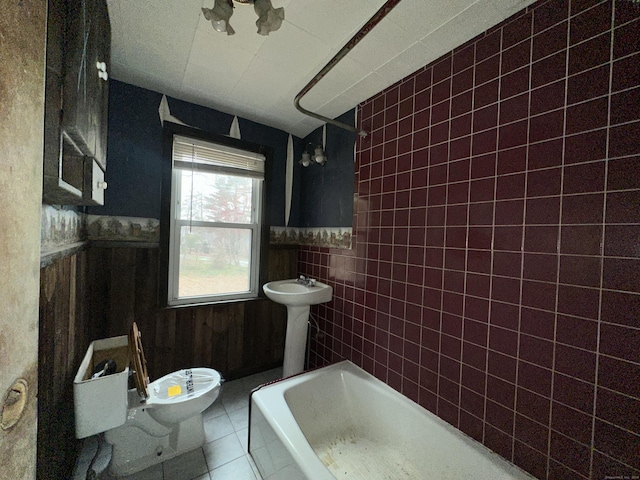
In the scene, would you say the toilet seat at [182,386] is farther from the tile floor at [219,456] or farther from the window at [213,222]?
the window at [213,222]

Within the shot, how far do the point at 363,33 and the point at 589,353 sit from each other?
63.5 inches

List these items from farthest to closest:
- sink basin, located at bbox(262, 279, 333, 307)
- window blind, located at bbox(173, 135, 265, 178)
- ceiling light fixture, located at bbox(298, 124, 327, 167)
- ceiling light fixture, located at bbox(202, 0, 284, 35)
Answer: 1. ceiling light fixture, located at bbox(298, 124, 327, 167)
2. window blind, located at bbox(173, 135, 265, 178)
3. sink basin, located at bbox(262, 279, 333, 307)
4. ceiling light fixture, located at bbox(202, 0, 284, 35)

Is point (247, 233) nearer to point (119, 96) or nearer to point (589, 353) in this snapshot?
point (119, 96)

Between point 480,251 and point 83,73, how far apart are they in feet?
5.85

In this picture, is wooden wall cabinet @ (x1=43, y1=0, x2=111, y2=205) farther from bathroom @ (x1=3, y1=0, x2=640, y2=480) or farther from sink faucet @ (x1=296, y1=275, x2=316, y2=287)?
sink faucet @ (x1=296, y1=275, x2=316, y2=287)

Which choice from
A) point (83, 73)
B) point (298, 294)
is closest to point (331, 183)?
point (298, 294)

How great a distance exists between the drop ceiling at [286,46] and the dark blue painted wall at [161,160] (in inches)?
5.9

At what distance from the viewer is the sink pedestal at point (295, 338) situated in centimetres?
202

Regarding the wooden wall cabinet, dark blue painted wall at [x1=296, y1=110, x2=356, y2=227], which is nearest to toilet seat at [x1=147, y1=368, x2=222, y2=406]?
the wooden wall cabinet

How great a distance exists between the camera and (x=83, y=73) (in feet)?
2.61

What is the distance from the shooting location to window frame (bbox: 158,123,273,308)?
6.38 feet

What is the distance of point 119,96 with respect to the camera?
1.79 m

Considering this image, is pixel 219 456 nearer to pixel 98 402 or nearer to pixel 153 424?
pixel 153 424

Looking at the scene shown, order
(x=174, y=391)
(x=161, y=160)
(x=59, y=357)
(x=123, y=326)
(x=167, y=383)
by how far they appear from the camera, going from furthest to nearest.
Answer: (x=161, y=160)
(x=123, y=326)
(x=167, y=383)
(x=174, y=391)
(x=59, y=357)
